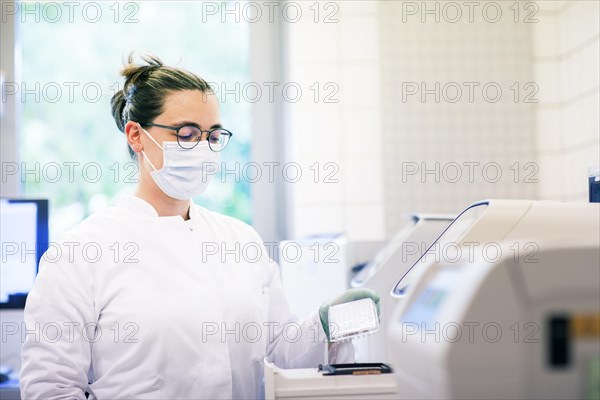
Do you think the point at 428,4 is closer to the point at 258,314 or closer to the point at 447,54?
the point at 447,54

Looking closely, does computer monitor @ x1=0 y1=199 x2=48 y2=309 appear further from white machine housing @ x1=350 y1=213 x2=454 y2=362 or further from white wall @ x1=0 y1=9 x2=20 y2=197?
white machine housing @ x1=350 y1=213 x2=454 y2=362

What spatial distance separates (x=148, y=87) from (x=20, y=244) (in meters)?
1.16

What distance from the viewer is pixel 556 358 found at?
69 cm

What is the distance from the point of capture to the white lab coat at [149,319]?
170cm

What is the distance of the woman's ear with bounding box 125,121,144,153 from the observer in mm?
1994

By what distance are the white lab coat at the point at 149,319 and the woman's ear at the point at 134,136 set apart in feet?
0.44

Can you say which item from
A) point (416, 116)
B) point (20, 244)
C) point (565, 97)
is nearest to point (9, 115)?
point (20, 244)

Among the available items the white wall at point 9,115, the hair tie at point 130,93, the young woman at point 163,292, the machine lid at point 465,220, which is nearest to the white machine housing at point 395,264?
the young woman at point 163,292

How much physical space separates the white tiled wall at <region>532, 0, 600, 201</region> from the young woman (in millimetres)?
1715

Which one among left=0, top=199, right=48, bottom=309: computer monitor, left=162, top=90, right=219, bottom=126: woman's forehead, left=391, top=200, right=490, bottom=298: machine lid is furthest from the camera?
left=0, top=199, right=48, bottom=309: computer monitor

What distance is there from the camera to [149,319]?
1.75m

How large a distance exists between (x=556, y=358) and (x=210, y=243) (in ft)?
4.44

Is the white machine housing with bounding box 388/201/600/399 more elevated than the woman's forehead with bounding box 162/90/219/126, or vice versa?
the woman's forehead with bounding box 162/90/219/126

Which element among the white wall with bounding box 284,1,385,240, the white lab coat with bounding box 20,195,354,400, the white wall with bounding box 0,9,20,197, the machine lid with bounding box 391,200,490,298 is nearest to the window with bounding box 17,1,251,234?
the white wall with bounding box 0,9,20,197
